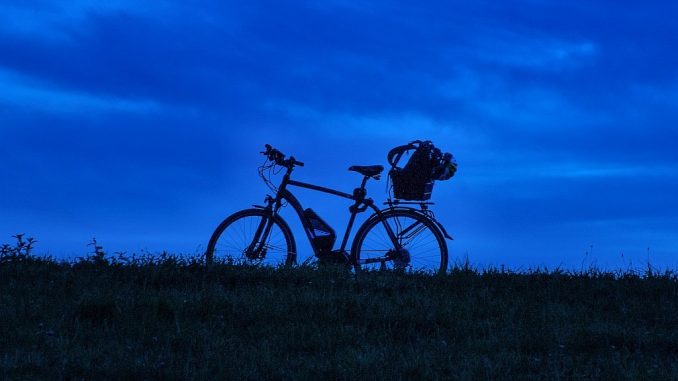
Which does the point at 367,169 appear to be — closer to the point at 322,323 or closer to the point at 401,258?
the point at 401,258

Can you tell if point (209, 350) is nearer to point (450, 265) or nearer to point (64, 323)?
point (64, 323)

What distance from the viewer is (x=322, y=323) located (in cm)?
908

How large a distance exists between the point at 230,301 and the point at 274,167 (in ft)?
11.8

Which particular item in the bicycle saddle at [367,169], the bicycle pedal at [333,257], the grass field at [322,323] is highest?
Result: the bicycle saddle at [367,169]

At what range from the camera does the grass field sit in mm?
7430

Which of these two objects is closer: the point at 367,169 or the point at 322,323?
the point at 322,323

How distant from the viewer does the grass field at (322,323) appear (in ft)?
24.4

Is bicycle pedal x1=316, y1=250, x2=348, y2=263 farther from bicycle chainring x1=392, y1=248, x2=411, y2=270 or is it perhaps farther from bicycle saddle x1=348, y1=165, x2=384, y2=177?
bicycle saddle x1=348, y1=165, x2=384, y2=177

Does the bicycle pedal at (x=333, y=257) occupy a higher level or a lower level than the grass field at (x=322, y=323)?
higher

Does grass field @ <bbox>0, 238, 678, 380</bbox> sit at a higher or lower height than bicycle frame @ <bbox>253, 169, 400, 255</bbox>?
lower

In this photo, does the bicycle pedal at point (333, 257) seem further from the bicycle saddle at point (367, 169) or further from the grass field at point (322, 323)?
the bicycle saddle at point (367, 169)

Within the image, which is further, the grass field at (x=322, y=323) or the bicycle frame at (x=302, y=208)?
the bicycle frame at (x=302, y=208)

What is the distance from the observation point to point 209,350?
800 cm

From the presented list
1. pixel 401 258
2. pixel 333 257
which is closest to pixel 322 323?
pixel 333 257
